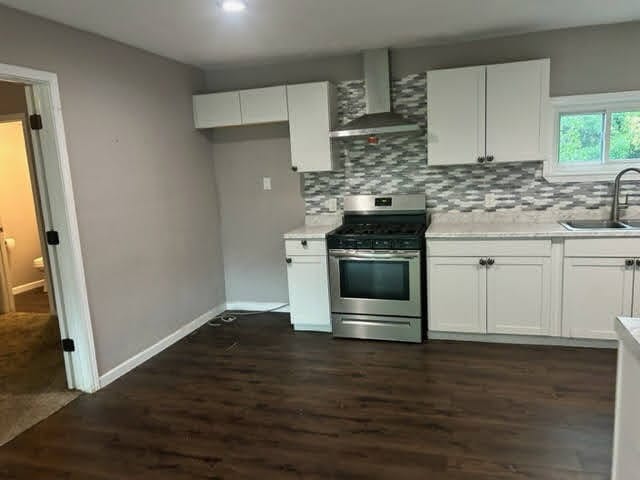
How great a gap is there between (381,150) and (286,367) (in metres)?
1.99

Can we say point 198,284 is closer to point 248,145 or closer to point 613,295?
point 248,145

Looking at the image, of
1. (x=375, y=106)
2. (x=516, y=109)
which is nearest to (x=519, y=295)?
(x=516, y=109)

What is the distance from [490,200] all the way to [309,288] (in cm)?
165

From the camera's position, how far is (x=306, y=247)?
378 centimetres

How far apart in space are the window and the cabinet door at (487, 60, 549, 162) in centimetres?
30

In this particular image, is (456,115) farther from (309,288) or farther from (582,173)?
(309,288)

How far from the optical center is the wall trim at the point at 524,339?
10.9ft

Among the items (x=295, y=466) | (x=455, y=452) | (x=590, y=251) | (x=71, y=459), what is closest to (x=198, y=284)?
(x=71, y=459)

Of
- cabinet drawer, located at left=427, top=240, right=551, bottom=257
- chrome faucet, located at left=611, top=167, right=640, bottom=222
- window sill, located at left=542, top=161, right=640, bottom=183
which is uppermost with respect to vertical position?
window sill, located at left=542, top=161, right=640, bottom=183

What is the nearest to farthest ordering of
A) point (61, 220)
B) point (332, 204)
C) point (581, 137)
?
point (61, 220), point (581, 137), point (332, 204)

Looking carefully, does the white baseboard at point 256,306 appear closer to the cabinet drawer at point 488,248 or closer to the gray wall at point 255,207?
the gray wall at point 255,207

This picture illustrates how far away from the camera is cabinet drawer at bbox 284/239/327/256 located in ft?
12.3

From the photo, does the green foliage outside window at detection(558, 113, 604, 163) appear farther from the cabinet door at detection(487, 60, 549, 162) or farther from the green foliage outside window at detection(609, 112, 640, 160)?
the cabinet door at detection(487, 60, 549, 162)

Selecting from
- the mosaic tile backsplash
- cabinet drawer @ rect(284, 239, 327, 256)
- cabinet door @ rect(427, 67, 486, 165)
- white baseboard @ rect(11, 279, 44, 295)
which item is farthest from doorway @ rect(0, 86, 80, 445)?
cabinet door @ rect(427, 67, 486, 165)
